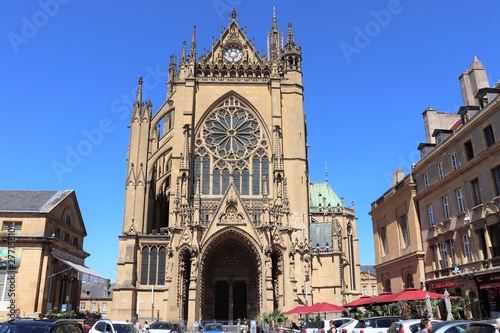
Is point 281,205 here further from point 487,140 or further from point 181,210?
point 487,140

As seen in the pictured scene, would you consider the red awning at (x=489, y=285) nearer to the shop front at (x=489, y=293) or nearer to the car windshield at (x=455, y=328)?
the shop front at (x=489, y=293)

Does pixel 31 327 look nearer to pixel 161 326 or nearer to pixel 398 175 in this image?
pixel 161 326

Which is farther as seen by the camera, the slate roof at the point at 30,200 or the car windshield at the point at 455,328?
the slate roof at the point at 30,200

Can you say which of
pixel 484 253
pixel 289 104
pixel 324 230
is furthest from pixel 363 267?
pixel 484 253

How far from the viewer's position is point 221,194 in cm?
4134

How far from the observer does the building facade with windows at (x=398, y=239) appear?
30266 millimetres

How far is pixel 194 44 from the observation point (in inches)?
1829

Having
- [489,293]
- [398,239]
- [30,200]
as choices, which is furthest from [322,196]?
[489,293]

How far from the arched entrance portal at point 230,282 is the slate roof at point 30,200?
526 inches

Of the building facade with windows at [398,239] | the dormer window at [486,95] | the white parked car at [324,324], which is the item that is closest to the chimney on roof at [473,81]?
the dormer window at [486,95]

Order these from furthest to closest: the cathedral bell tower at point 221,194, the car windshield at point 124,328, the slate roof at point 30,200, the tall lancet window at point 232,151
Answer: the tall lancet window at point 232,151
the cathedral bell tower at point 221,194
the slate roof at point 30,200
the car windshield at point 124,328

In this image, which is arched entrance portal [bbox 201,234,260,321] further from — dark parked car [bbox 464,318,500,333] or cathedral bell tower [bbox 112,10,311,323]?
dark parked car [bbox 464,318,500,333]

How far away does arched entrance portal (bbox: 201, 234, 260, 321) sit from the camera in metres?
38.3

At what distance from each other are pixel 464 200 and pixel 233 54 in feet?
102
